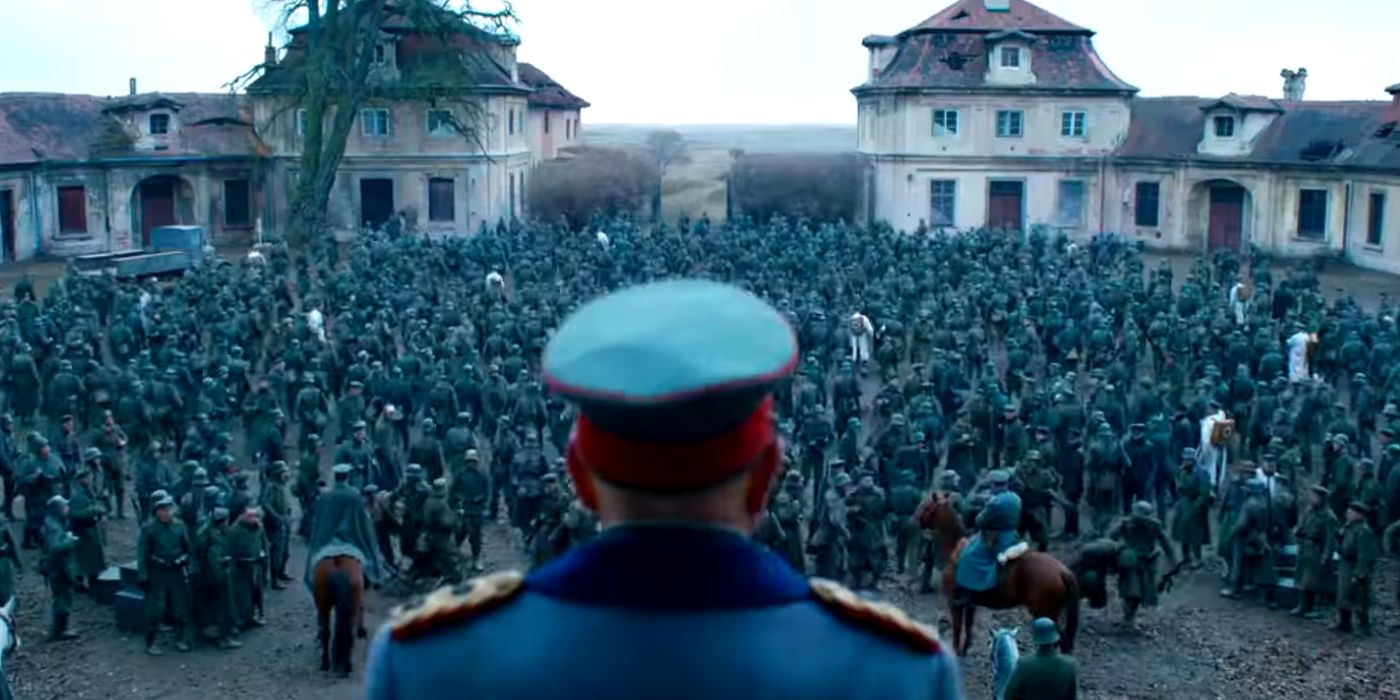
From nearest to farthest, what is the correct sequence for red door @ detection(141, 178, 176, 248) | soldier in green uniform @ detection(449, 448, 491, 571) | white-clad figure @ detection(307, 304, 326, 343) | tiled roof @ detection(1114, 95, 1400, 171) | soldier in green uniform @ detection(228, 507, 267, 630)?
soldier in green uniform @ detection(228, 507, 267, 630), soldier in green uniform @ detection(449, 448, 491, 571), white-clad figure @ detection(307, 304, 326, 343), tiled roof @ detection(1114, 95, 1400, 171), red door @ detection(141, 178, 176, 248)

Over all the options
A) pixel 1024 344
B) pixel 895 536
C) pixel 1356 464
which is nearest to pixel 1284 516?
pixel 1356 464

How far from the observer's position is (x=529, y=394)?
2027 centimetres

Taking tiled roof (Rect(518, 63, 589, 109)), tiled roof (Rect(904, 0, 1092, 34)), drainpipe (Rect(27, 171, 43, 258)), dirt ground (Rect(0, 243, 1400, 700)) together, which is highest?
tiled roof (Rect(904, 0, 1092, 34))

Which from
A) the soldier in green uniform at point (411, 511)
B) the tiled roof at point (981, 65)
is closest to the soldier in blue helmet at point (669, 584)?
the soldier in green uniform at point (411, 511)

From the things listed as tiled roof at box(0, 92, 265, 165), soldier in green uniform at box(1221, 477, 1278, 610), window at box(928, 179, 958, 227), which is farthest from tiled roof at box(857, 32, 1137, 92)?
soldier in green uniform at box(1221, 477, 1278, 610)

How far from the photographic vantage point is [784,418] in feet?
67.5

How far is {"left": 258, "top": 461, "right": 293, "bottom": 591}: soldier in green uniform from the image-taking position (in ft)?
50.4

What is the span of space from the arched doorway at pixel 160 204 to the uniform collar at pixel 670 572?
45.7 metres

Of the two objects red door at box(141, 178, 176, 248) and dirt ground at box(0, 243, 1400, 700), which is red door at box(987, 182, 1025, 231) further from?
dirt ground at box(0, 243, 1400, 700)

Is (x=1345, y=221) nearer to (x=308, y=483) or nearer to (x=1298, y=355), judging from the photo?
(x=1298, y=355)

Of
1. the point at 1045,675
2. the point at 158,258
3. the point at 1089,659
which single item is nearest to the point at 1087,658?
the point at 1089,659

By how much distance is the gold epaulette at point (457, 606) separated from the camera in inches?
95.7

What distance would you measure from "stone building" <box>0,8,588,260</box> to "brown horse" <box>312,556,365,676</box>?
31.6m

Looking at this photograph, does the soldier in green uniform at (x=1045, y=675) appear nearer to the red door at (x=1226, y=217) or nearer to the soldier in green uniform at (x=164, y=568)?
the soldier in green uniform at (x=164, y=568)
